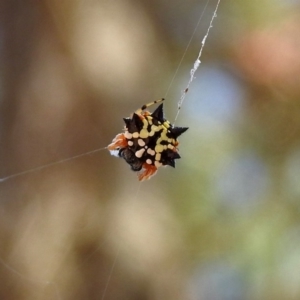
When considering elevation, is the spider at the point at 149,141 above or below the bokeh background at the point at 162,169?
below

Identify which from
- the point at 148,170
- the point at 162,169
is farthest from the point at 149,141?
the point at 162,169

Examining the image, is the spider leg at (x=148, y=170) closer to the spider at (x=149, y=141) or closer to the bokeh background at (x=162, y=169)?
the spider at (x=149, y=141)

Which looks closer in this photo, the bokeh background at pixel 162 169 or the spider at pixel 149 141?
the spider at pixel 149 141

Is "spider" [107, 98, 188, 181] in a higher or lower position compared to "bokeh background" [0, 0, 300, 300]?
lower

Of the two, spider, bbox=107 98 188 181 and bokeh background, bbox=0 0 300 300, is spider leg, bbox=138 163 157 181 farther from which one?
bokeh background, bbox=0 0 300 300

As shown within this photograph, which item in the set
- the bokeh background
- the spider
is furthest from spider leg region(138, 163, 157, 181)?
the bokeh background

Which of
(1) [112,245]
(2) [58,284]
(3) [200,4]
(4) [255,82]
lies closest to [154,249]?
(1) [112,245]

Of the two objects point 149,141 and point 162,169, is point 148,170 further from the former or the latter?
point 162,169

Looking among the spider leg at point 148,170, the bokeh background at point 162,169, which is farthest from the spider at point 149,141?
the bokeh background at point 162,169
